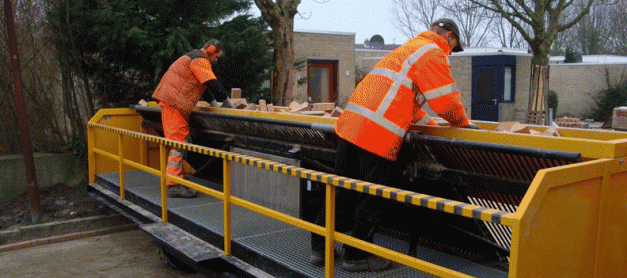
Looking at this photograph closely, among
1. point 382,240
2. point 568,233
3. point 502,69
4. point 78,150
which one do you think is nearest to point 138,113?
point 78,150

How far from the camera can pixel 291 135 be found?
4.79 m

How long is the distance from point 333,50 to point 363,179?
16.7 m

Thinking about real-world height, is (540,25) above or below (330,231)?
above

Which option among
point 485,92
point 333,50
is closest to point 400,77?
point 333,50

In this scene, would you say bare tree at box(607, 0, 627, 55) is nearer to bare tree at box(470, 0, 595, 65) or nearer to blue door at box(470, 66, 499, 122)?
bare tree at box(470, 0, 595, 65)

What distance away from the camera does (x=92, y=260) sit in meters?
5.93

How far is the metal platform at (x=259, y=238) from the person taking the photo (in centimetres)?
354

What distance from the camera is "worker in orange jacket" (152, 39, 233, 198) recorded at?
5859 mm

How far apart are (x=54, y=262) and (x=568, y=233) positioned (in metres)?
5.28

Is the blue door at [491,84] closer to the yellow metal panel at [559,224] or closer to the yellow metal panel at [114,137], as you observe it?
the yellow metal panel at [114,137]

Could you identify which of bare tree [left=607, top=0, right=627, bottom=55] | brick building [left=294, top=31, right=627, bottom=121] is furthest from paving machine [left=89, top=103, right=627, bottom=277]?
bare tree [left=607, top=0, right=627, bottom=55]

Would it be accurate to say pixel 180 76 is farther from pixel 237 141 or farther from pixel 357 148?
pixel 357 148

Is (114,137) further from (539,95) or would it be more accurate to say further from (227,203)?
(539,95)

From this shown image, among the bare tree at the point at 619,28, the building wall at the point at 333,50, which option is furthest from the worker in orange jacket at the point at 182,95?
the bare tree at the point at 619,28
